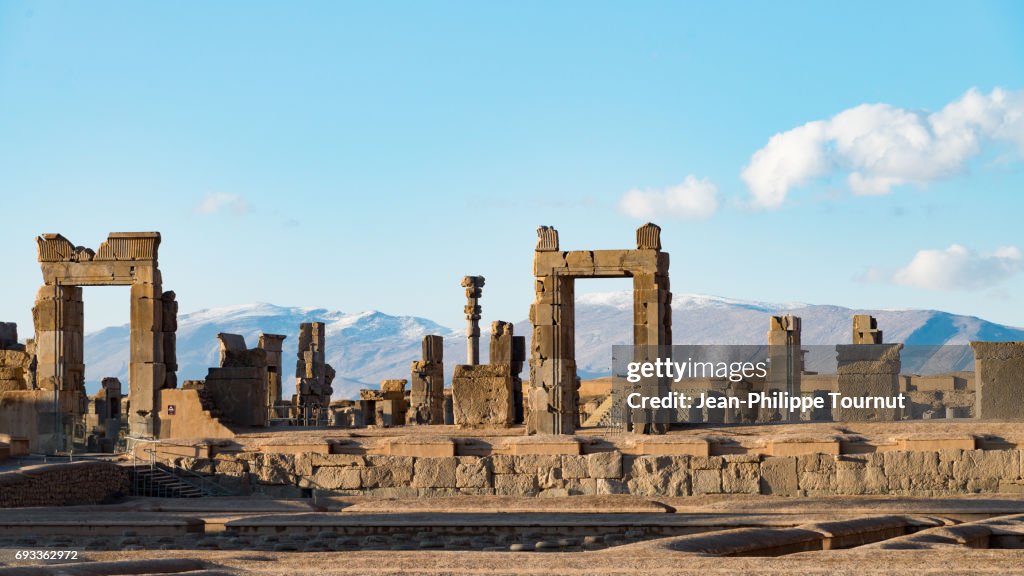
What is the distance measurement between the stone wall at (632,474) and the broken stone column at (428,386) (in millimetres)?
13500

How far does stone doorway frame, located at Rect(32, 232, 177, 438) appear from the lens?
28250 millimetres

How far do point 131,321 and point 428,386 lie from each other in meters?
9.84

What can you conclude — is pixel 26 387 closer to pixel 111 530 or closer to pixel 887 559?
pixel 111 530

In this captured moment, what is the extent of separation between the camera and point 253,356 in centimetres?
2878

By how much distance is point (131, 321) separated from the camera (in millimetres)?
28438

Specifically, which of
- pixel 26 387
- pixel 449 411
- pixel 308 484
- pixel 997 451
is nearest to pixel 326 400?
pixel 449 411

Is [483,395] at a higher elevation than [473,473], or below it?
higher

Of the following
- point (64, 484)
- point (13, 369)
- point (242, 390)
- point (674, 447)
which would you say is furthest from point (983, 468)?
point (13, 369)

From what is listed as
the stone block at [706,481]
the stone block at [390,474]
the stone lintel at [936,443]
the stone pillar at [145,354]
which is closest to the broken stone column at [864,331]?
the stone lintel at [936,443]

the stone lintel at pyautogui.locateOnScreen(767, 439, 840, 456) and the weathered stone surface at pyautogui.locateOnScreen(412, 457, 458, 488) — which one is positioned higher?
the stone lintel at pyautogui.locateOnScreen(767, 439, 840, 456)

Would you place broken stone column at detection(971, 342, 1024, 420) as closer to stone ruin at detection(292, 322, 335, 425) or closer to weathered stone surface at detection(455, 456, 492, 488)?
weathered stone surface at detection(455, 456, 492, 488)

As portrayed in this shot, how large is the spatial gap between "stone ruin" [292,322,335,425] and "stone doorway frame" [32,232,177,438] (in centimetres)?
998

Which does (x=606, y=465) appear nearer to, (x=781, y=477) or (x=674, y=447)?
(x=674, y=447)

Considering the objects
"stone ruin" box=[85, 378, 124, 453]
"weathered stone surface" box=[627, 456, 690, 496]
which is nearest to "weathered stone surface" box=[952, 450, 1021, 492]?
"weathered stone surface" box=[627, 456, 690, 496]
